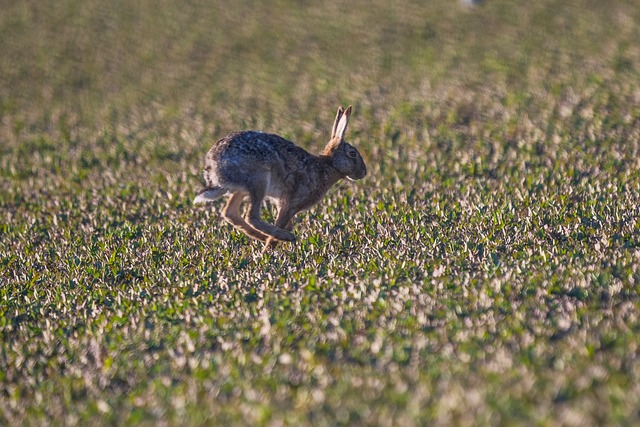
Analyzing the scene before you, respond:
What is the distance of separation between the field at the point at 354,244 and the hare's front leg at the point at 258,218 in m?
0.24

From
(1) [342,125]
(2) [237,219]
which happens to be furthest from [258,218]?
(1) [342,125]

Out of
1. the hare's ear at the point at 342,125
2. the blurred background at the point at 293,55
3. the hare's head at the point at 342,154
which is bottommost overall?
the blurred background at the point at 293,55

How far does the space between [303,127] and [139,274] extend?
779 centimetres

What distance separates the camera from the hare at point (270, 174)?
9.28m

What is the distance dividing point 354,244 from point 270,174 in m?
1.22

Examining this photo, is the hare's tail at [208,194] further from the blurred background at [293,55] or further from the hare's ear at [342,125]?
the blurred background at [293,55]

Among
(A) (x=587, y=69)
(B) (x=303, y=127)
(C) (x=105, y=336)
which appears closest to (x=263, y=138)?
(C) (x=105, y=336)

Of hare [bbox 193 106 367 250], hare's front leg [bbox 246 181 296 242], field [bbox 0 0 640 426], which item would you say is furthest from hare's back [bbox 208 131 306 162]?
field [bbox 0 0 640 426]

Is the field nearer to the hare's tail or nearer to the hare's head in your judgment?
the hare's head

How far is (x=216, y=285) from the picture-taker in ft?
27.7

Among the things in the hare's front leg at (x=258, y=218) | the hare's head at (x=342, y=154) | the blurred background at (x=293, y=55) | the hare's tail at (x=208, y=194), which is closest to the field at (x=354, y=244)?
the blurred background at (x=293, y=55)

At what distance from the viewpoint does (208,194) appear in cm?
919

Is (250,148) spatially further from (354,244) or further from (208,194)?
(354,244)

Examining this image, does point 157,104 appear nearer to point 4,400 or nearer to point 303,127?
point 303,127
